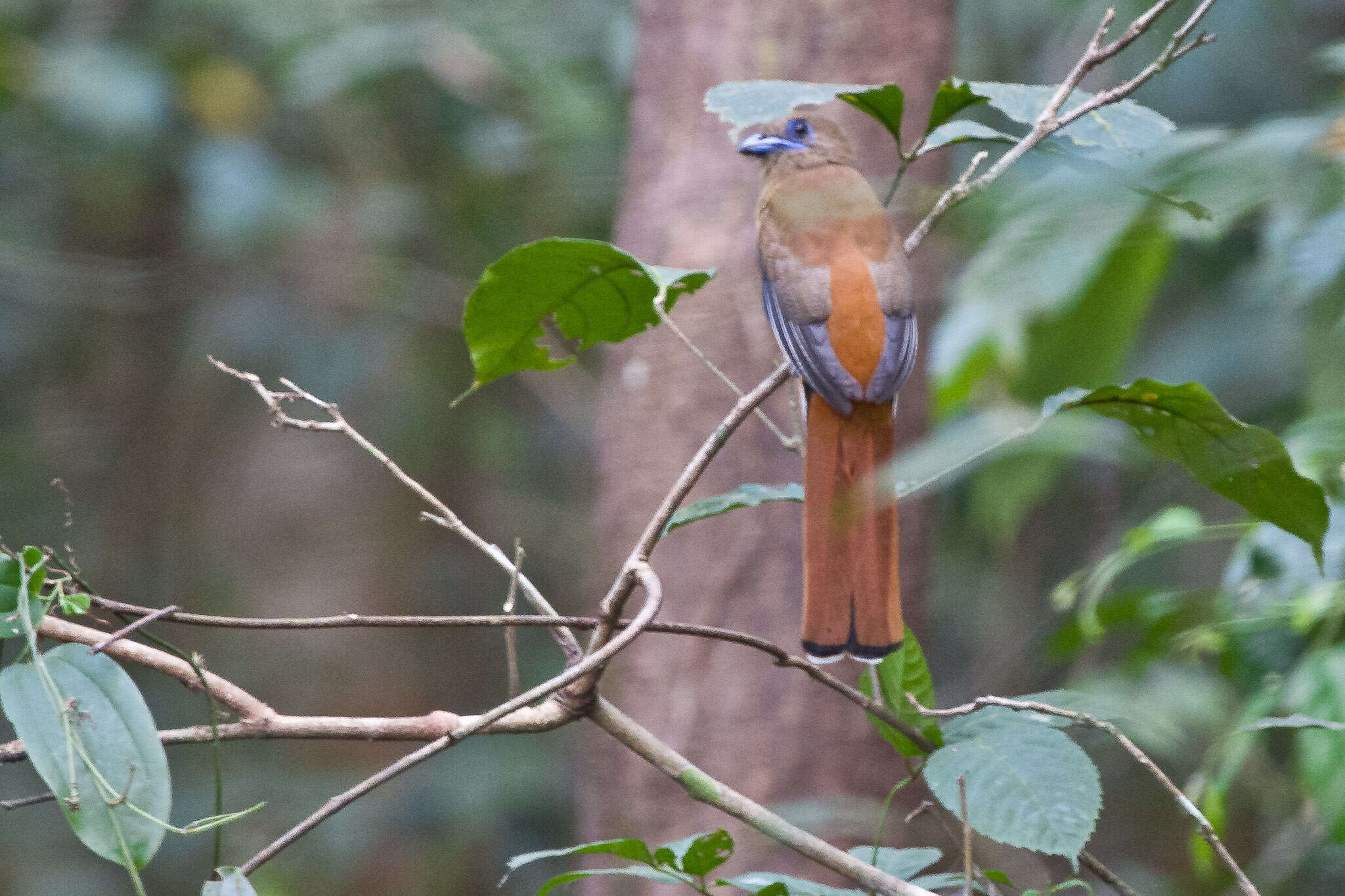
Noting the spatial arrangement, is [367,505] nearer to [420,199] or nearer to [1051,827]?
[420,199]

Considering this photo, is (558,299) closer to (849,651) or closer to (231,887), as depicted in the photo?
(849,651)

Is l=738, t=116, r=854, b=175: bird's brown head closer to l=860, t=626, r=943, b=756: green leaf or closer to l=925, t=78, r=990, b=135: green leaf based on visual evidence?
l=925, t=78, r=990, b=135: green leaf

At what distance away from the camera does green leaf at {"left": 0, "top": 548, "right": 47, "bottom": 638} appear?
32.8 inches

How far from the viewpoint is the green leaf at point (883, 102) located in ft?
3.37

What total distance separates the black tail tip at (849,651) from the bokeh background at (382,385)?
1.46m

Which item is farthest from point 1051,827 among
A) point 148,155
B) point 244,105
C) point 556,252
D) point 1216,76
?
point 148,155

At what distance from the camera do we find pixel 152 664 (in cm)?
91

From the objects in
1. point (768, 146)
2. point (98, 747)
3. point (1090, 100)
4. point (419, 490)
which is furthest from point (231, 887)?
point (768, 146)

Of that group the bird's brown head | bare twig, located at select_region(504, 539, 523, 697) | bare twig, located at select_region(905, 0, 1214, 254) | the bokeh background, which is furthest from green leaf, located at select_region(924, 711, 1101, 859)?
the bokeh background

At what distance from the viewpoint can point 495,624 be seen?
0.92 meters

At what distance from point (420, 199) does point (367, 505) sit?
1.33m

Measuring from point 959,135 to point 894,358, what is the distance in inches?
9.4

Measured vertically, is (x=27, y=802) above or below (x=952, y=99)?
below

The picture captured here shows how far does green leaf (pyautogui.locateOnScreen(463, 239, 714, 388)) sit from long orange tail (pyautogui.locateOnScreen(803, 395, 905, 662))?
0.24 meters
